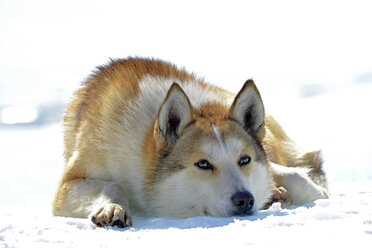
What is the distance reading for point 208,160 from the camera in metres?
4.74

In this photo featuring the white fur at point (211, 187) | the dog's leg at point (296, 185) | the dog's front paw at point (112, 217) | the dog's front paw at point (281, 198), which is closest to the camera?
the dog's front paw at point (112, 217)

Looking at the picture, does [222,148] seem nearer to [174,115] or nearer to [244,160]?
[244,160]

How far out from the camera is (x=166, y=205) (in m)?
4.95

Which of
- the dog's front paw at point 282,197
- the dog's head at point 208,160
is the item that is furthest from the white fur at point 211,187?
the dog's front paw at point 282,197

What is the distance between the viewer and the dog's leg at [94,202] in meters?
4.47

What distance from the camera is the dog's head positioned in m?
4.61

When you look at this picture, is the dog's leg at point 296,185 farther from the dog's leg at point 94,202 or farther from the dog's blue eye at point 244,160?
the dog's leg at point 94,202

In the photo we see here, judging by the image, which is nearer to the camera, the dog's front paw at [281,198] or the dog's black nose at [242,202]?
the dog's black nose at [242,202]

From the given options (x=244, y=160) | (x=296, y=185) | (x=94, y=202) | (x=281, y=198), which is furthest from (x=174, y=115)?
(x=296, y=185)

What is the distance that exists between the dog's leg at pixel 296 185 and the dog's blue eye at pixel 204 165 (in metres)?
1.17

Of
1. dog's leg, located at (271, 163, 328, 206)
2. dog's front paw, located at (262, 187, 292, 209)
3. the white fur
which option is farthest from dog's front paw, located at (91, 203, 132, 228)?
dog's leg, located at (271, 163, 328, 206)

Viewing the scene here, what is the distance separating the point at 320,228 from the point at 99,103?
288cm

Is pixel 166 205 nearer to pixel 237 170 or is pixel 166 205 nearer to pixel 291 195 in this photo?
pixel 237 170

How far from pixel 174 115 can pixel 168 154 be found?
36cm
